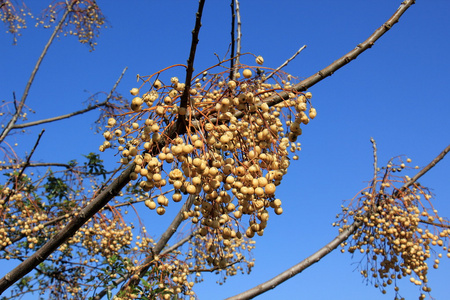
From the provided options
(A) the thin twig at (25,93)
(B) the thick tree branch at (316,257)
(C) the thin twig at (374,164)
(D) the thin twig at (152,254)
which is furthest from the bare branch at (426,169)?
(A) the thin twig at (25,93)

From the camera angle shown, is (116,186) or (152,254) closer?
(116,186)

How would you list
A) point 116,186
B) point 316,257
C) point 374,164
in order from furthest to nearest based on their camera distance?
point 374,164 < point 316,257 < point 116,186

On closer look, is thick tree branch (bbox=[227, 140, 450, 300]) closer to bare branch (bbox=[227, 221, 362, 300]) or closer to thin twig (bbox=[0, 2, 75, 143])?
bare branch (bbox=[227, 221, 362, 300])

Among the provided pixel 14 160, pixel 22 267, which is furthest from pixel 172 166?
pixel 14 160

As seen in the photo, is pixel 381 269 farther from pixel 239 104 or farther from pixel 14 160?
pixel 14 160

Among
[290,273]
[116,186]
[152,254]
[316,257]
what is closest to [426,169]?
[316,257]

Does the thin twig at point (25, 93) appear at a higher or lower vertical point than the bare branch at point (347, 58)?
higher

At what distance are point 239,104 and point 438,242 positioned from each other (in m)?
3.33

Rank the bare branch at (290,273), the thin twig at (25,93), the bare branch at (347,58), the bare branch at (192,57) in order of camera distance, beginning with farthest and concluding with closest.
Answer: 1. the thin twig at (25,93)
2. the bare branch at (290,273)
3. the bare branch at (347,58)
4. the bare branch at (192,57)

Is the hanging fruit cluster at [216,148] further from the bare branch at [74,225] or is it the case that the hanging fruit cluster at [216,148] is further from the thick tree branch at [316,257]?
the thick tree branch at [316,257]

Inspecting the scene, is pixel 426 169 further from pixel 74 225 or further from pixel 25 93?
pixel 25 93

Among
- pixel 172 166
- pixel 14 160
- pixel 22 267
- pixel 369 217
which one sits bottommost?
pixel 172 166

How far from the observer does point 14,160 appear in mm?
5859

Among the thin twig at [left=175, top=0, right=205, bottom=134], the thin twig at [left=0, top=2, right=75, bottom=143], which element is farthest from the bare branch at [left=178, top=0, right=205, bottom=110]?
the thin twig at [left=0, top=2, right=75, bottom=143]
